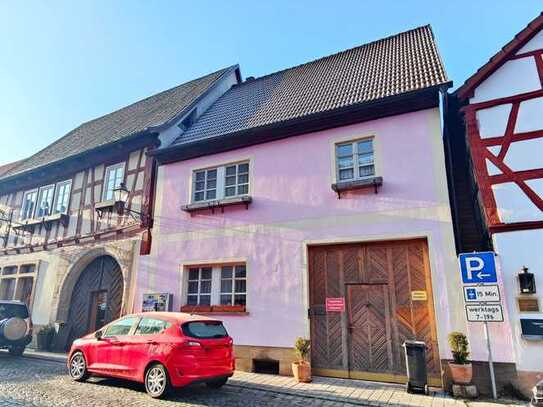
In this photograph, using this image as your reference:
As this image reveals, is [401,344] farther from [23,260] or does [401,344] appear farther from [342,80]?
[23,260]

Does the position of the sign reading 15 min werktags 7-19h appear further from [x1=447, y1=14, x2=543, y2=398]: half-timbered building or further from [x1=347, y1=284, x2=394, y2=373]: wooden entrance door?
[x1=347, y1=284, x2=394, y2=373]: wooden entrance door

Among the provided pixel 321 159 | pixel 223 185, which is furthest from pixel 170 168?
pixel 321 159

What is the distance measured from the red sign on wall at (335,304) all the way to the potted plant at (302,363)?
95cm

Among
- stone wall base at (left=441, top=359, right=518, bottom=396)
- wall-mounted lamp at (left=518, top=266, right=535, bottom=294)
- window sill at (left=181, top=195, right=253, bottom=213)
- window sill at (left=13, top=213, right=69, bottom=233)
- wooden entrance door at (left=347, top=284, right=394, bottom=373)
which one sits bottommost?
stone wall base at (left=441, top=359, right=518, bottom=396)

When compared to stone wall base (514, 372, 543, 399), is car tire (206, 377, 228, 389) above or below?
below

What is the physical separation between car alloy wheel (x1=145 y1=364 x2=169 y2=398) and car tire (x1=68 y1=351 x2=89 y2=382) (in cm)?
206

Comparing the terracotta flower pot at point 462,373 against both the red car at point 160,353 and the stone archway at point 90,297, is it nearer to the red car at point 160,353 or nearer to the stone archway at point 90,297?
the red car at point 160,353

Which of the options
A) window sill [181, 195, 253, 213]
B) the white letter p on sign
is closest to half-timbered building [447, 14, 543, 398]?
the white letter p on sign

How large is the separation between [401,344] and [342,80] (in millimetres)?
8361

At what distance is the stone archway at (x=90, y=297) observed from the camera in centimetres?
1264

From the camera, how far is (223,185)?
1127cm

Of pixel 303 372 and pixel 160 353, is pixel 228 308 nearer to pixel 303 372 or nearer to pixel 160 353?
pixel 303 372

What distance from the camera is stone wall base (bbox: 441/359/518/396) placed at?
21.9ft

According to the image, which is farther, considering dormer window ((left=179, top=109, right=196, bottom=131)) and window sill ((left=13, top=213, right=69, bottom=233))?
window sill ((left=13, top=213, right=69, bottom=233))
